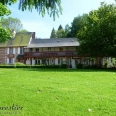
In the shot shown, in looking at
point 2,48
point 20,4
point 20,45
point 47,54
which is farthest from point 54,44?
point 20,4

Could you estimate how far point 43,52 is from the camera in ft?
155

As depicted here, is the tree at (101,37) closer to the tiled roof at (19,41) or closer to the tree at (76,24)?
the tiled roof at (19,41)

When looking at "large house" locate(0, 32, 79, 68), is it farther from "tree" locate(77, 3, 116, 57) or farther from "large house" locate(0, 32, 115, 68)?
"tree" locate(77, 3, 116, 57)

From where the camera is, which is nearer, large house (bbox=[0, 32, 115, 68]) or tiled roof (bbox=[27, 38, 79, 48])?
large house (bbox=[0, 32, 115, 68])

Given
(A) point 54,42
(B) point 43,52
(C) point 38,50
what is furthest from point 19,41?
(A) point 54,42

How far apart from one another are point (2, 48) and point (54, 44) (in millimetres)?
13708

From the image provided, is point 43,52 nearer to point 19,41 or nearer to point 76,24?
point 19,41

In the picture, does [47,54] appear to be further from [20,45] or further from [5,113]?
[5,113]

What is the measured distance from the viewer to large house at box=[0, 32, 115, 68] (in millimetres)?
45719

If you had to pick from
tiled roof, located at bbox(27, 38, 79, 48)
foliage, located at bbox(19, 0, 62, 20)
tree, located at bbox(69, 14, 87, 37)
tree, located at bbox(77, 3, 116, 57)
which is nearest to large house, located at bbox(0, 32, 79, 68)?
tiled roof, located at bbox(27, 38, 79, 48)

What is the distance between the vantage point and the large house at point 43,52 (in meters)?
45.7

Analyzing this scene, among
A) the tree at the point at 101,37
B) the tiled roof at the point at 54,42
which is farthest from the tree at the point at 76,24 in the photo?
the tree at the point at 101,37

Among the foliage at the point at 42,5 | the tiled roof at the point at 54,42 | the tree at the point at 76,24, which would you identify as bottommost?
the foliage at the point at 42,5

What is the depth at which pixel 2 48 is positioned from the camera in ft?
175
